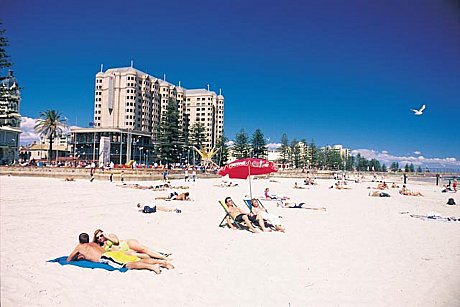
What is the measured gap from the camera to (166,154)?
54.4 metres

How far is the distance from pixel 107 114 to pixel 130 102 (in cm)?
666

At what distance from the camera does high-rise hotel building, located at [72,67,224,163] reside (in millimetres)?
67500

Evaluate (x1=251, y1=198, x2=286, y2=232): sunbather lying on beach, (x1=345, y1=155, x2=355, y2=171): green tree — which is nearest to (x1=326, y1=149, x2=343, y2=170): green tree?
(x1=345, y1=155, x2=355, y2=171): green tree

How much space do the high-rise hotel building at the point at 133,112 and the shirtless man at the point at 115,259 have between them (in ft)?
189

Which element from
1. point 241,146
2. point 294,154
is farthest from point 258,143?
point 294,154

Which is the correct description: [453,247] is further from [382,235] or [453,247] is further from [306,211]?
[306,211]

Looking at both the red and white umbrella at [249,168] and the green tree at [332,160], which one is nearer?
the red and white umbrella at [249,168]

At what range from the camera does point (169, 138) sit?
5462 cm

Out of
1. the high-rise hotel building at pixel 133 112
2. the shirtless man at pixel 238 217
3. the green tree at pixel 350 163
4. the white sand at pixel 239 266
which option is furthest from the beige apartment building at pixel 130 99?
the green tree at pixel 350 163

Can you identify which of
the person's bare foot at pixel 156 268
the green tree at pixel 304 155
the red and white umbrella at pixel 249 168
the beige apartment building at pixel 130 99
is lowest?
the person's bare foot at pixel 156 268

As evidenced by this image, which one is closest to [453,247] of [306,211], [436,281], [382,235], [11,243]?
[382,235]

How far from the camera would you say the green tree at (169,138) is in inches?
2141

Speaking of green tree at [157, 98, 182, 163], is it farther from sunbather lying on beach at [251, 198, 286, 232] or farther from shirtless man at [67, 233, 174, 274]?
shirtless man at [67, 233, 174, 274]

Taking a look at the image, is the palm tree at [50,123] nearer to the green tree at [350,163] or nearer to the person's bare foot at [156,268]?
the person's bare foot at [156,268]
